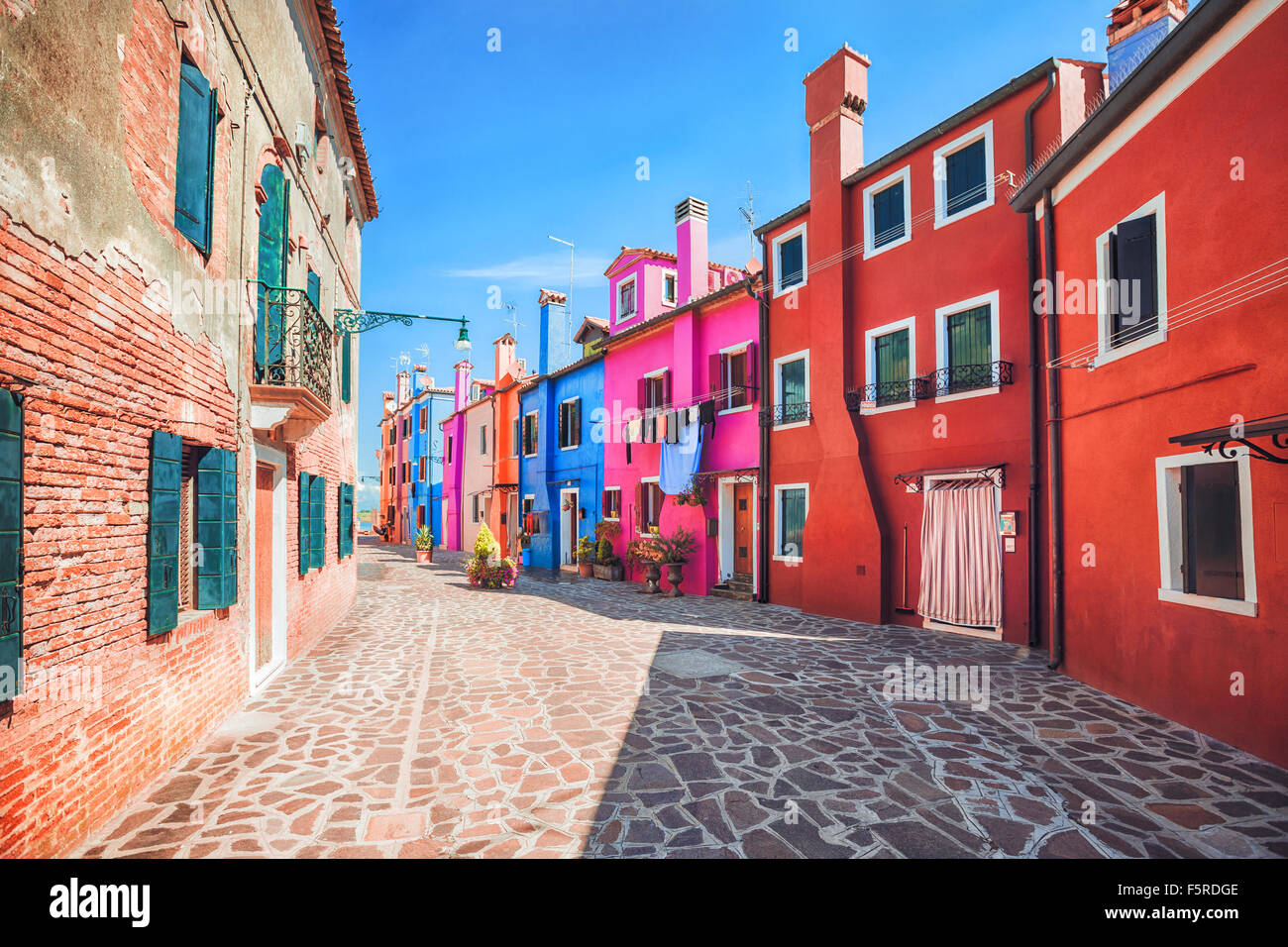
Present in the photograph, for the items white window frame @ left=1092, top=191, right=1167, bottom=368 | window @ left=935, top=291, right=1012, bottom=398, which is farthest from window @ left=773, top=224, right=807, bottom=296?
white window frame @ left=1092, top=191, right=1167, bottom=368

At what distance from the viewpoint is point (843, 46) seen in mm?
12914

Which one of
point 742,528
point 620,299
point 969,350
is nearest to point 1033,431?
point 969,350

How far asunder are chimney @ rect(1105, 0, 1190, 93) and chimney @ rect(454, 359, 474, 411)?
1179 inches

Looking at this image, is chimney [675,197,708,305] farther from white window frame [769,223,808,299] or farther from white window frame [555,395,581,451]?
white window frame [555,395,581,451]

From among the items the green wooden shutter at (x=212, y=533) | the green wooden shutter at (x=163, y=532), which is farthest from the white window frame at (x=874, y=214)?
the green wooden shutter at (x=163, y=532)

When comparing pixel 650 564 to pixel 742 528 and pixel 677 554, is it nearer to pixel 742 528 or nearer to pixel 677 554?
pixel 677 554

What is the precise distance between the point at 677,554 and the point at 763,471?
3.31 metres

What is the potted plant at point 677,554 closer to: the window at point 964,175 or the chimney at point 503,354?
the window at point 964,175

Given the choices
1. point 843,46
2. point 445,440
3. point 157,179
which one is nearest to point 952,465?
point 843,46

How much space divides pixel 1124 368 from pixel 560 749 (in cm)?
722

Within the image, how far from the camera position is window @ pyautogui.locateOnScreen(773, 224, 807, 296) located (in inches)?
552

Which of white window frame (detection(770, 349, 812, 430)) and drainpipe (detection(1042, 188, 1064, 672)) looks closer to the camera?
drainpipe (detection(1042, 188, 1064, 672))

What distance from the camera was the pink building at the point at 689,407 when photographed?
15.3 metres
